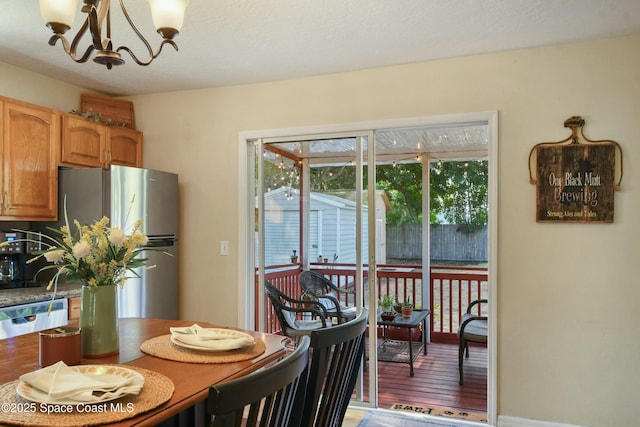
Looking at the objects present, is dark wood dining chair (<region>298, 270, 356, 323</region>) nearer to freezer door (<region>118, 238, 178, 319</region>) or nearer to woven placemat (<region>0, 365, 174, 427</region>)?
freezer door (<region>118, 238, 178, 319</region>)

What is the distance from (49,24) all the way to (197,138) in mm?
2272

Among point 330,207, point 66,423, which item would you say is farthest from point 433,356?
point 66,423

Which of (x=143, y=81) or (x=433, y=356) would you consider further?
(x=433, y=356)

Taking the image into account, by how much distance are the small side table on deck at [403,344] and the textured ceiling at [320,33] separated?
8.13 feet

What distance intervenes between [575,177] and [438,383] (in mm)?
2190

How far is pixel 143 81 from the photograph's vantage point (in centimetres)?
373

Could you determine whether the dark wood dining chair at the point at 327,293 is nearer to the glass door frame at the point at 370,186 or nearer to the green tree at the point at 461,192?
the glass door frame at the point at 370,186

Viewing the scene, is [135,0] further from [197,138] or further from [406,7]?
[197,138]

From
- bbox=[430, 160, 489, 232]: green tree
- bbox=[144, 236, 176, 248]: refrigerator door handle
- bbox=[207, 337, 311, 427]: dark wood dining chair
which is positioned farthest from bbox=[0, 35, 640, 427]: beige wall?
bbox=[430, 160, 489, 232]: green tree

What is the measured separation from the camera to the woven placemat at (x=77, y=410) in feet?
3.70

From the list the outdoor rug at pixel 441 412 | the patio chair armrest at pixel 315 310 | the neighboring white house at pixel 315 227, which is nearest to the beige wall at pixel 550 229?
the outdoor rug at pixel 441 412

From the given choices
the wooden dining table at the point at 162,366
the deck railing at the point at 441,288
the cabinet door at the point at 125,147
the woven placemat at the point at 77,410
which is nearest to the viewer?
the woven placemat at the point at 77,410

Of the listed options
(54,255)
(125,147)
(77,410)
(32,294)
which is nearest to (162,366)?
(77,410)

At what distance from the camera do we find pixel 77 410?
1.19m
